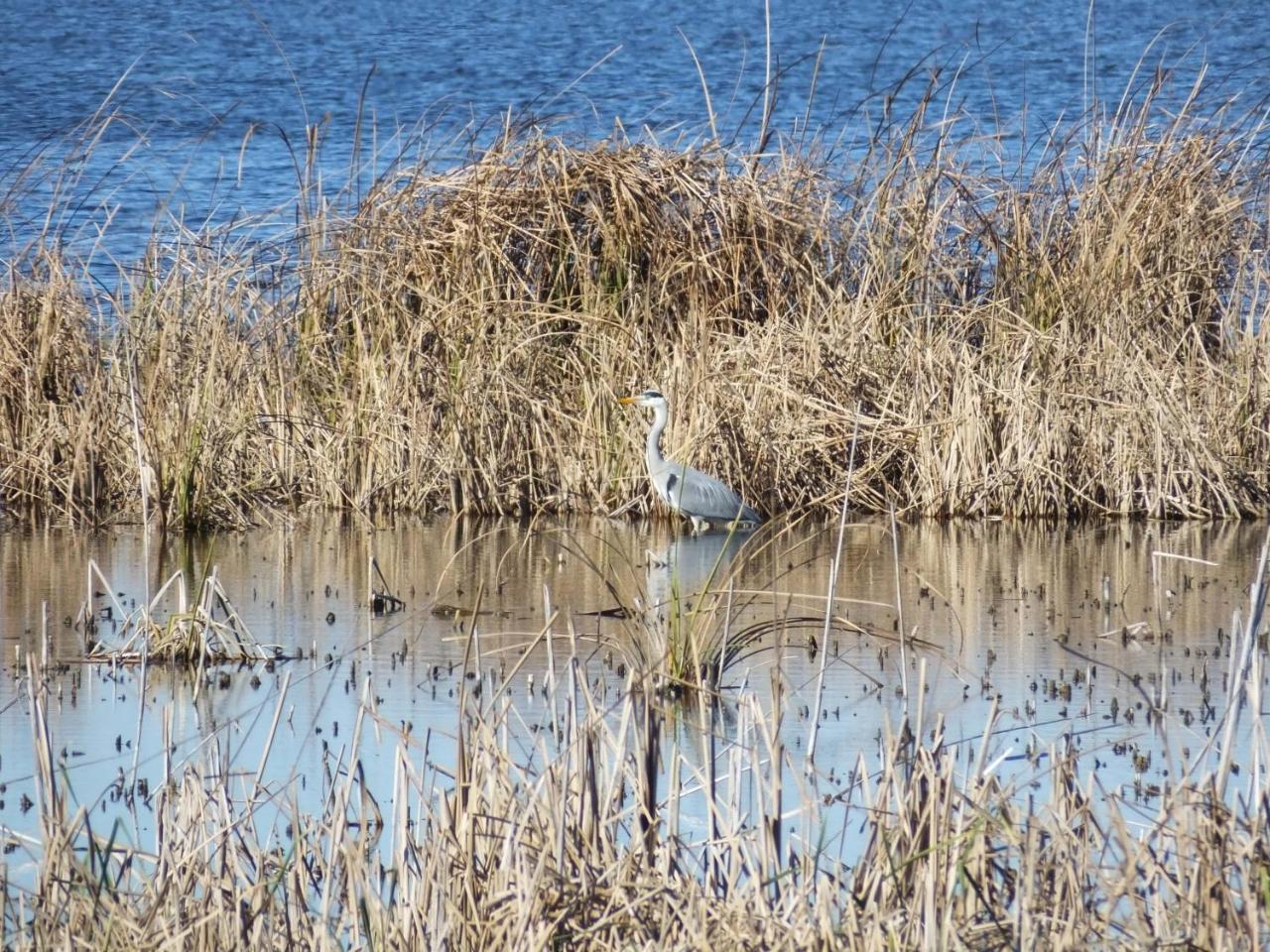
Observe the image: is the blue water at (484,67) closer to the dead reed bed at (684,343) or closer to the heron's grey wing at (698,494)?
the dead reed bed at (684,343)

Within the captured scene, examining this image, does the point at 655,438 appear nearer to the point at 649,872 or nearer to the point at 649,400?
the point at 649,400

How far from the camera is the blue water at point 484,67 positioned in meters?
23.4

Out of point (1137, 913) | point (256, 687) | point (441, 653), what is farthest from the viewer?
point (441, 653)

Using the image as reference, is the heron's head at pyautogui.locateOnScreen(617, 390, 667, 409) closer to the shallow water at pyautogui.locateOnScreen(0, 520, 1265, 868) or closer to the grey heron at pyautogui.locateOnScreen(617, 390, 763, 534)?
the grey heron at pyautogui.locateOnScreen(617, 390, 763, 534)

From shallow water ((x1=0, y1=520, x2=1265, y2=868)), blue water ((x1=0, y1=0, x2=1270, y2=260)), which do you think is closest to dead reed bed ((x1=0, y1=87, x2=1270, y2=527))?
shallow water ((x1=0, y1=520, x2=1265, y2=868))

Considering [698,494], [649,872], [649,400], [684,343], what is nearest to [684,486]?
[698,494]

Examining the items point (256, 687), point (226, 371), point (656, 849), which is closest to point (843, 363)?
point (226, 371)

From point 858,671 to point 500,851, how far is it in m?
3.22

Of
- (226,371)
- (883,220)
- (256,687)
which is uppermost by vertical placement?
(883,220)

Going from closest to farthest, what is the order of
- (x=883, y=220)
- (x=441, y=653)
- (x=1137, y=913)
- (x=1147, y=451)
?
(x=1137, y=913)
(x=441, y=653)
(x=1147, y=451)
(x=883, y=220)

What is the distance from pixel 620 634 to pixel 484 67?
2728 centimetres

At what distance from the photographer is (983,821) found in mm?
3803

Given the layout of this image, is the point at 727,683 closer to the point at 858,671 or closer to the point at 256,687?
the point at 858,671

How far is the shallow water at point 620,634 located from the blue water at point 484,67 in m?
8.77
